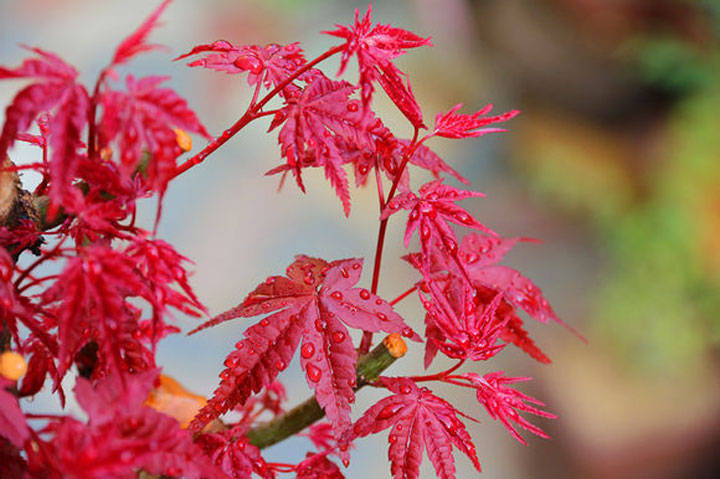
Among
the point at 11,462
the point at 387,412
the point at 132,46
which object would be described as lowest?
the point at 11,462

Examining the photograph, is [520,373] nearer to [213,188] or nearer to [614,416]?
[614,416]

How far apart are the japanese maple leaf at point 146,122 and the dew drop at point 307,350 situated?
16 cm

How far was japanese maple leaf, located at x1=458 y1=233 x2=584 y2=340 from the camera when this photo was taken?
1.78 feet

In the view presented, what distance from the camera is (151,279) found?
430 millimetres

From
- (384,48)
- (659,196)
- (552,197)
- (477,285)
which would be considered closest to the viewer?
(384,48)

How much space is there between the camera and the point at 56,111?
0.33 metres

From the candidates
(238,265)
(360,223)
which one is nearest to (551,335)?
(360,223)

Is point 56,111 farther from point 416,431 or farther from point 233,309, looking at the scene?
point 416,431

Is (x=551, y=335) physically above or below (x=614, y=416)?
above

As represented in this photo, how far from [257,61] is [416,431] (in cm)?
31

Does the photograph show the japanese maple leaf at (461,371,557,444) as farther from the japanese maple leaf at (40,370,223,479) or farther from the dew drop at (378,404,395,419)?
the japanese maple leaf at (40,370,223,479)

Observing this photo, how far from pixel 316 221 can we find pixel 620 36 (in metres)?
1.24

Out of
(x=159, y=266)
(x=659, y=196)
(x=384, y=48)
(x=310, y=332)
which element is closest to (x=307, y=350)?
(x=310, y=332)

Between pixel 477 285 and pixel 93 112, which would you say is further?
pixel 477 285
